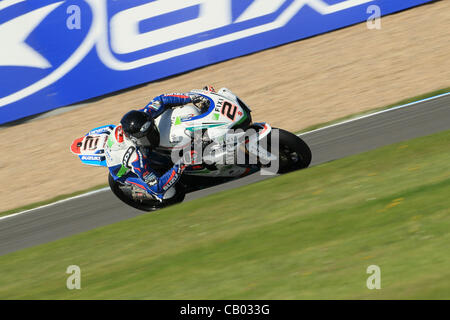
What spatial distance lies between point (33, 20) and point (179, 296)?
8547 mm

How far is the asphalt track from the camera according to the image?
909 cm

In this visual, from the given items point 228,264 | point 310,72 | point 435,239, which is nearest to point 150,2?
point 310,72

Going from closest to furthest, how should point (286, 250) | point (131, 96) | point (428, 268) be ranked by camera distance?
point (428, 268), point (286, 250), point (131, 96)

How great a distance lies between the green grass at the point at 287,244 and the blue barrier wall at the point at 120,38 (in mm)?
5347

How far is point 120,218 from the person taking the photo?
8.89 meters

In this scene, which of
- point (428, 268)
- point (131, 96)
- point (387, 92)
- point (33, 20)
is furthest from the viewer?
point (131, 96)

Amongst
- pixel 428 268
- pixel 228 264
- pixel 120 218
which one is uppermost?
pixel 428 268

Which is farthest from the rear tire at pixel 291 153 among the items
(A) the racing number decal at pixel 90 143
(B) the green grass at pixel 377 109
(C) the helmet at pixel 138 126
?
(B) the green grass at pixel 377 109

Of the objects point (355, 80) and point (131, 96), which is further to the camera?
point (131, 96)

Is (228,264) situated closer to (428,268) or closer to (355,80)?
(428,268)

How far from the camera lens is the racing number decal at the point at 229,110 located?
25.0ft
